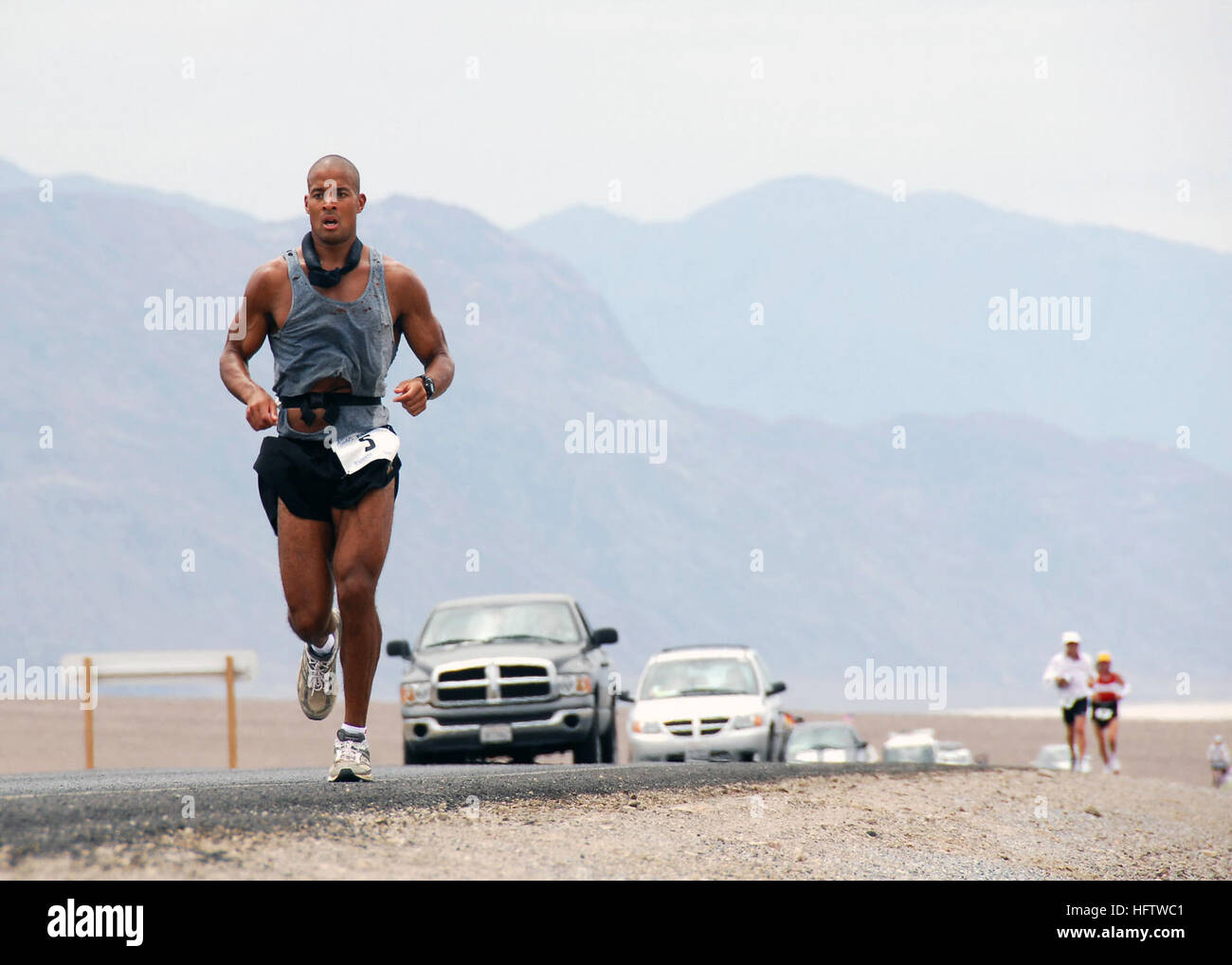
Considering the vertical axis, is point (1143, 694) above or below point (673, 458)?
below

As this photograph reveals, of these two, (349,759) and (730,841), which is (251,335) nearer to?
(349,759)

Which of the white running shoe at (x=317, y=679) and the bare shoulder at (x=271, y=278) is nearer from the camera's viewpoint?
the bare shoulder at (x=271, y=278)

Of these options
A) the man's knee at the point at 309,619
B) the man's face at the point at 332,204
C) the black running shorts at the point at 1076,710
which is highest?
the man's face at the point at 332,204

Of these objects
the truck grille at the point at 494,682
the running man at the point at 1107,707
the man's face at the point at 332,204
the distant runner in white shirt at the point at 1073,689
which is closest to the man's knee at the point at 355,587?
the man's face at the point at 332,204

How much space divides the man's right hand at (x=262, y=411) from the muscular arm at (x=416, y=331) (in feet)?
1.71

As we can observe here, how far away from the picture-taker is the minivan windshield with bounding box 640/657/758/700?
19.4 metres

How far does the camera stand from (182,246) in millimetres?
161500

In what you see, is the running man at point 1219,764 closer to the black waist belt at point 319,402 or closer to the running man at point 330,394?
the running man at point 330,394

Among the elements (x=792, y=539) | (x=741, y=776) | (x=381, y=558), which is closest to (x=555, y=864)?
(x=381, y=558)

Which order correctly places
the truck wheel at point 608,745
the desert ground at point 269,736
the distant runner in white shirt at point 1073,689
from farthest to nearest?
the desert ground at point 269,736, the distant runner in white shirt at point 1073,689, the truck wheel at point 608,745

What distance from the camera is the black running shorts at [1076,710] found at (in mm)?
21172

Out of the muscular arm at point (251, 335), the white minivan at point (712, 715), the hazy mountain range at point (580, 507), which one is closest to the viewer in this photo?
the muscular arm at point (251, 335)
